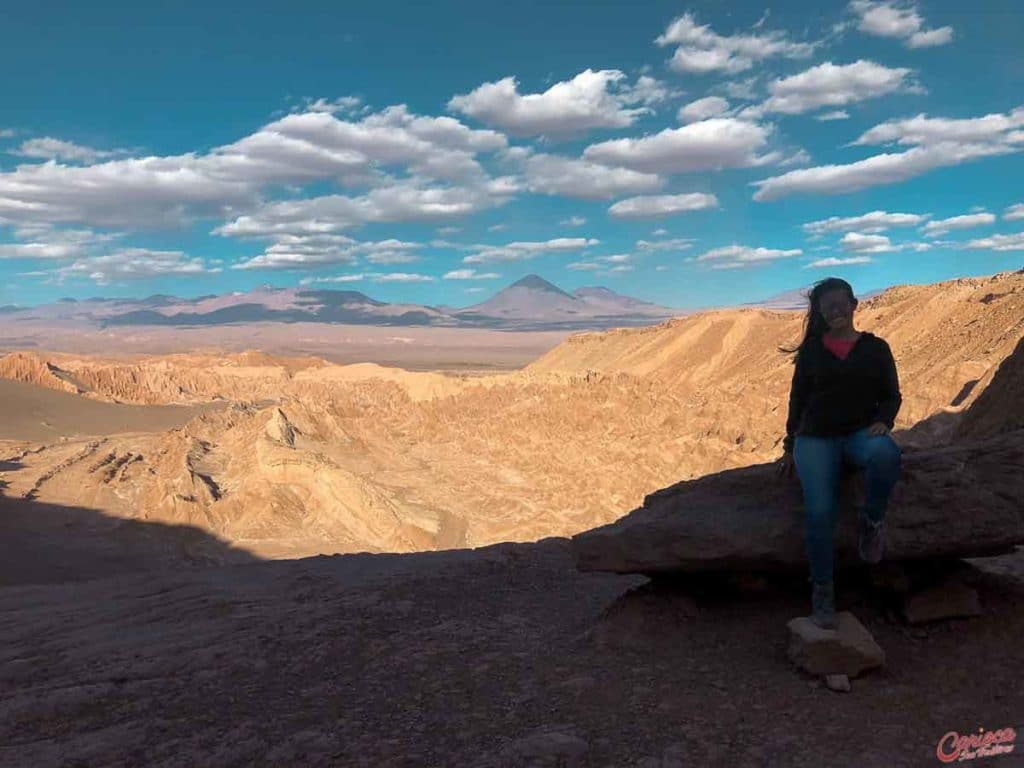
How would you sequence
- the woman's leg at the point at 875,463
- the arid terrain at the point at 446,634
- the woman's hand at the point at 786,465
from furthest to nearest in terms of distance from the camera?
the woman's hand at the point at 786,465 < the woman's leg at the point at 875,463 < the arid terrain at the point at 446,634

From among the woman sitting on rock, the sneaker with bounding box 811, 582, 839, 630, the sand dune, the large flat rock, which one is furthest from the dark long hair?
the sand dune

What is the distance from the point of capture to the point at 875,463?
299cm

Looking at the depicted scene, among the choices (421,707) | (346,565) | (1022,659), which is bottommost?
(346,565)

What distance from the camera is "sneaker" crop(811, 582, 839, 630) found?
123 inches

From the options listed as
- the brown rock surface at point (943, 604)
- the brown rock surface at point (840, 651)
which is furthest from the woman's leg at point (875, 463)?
the brown rock surface at point (943, 604)

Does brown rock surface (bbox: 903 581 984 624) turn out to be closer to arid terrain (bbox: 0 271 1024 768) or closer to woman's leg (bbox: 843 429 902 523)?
arid terrain (bbox: 0 271 1024 768)

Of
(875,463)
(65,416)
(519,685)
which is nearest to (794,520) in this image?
(875,463)

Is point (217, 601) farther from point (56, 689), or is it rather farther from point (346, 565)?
point (56, 689)

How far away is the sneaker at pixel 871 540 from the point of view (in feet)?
10.4

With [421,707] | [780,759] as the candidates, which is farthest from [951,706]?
[421,707]

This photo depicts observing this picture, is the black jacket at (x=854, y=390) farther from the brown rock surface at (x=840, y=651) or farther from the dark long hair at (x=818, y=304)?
the brown rock surface at (x=840, y=651)

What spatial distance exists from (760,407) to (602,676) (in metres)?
15.2

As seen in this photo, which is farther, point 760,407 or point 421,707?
point 760,407

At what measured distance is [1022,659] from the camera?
Result: 304 centimetres
